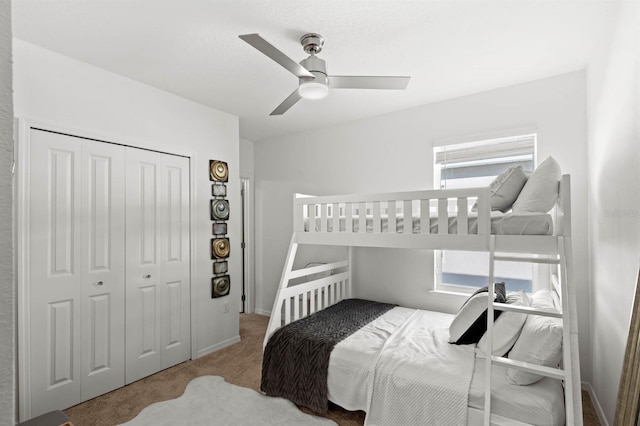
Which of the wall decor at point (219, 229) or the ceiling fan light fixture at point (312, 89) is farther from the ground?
the ceiling fan light fixture at point (312, 89)

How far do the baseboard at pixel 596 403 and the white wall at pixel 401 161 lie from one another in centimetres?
12

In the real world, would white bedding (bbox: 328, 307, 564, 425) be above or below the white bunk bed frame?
below

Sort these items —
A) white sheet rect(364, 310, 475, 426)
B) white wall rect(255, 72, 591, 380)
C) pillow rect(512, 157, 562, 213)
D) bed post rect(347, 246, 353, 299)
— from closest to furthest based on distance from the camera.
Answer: white sheet rect(364, 310, 475, 426) < pillow rect(512, 157, 562, 213) < white wall rect(255, 72, 591, 380) < bed post rect(347, 246, 353, 299)

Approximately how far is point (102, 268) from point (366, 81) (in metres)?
2.48

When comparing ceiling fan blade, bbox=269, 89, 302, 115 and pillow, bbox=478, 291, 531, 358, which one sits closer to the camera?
pillow, bbox=478, 291, 531, 358

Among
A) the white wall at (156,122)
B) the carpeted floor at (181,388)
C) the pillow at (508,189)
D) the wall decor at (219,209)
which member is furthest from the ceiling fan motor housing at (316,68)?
the carpeted floor at (181,388)

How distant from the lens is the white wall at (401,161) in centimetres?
277

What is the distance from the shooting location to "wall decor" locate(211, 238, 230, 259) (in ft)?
11.7

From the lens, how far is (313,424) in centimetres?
225

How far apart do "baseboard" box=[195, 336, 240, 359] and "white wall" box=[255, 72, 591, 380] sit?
100 cm

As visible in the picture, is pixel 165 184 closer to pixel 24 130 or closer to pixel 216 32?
pixel 24 130

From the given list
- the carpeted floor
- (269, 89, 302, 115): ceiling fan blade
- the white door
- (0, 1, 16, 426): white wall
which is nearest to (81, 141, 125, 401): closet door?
the white door

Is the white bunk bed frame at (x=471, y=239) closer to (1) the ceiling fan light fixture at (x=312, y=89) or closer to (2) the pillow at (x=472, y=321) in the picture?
(2) the pillow at (x=472, y=321)

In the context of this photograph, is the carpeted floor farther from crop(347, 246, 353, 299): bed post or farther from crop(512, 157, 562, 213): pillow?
crop(512, 157, 562, 213): pillow
